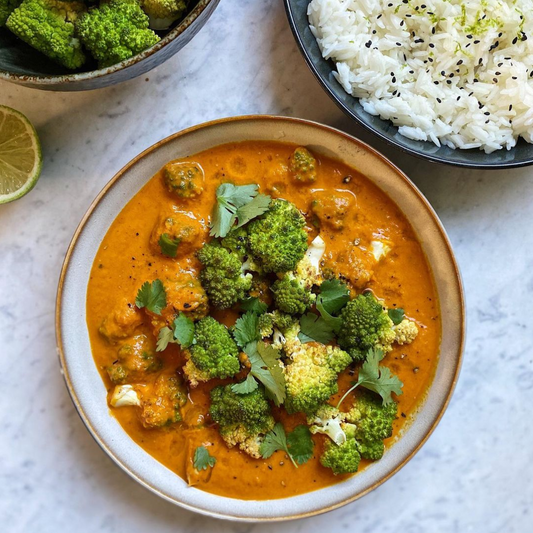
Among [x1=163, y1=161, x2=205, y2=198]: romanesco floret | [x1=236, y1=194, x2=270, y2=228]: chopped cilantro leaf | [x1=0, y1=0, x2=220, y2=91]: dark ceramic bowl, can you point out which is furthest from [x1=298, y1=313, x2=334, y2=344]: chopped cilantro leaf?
[x1=0, y1=0, x2=220, y2=91]: dark ceramic bowl

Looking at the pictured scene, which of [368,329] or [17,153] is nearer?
[368,329]

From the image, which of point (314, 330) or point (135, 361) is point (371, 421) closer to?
point (314, 330)

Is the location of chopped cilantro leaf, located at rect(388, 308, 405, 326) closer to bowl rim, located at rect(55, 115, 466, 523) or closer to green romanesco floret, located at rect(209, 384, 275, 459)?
bowl rim, located at rect(55, 115, 466, 523)

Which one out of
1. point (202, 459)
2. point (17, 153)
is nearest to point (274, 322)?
point (202, 459)

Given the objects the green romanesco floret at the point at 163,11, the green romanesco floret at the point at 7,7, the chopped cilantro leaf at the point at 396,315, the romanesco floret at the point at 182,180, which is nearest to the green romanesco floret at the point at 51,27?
the green romanesco floret at the point at 7,7

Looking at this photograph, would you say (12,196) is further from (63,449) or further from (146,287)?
(63,449)

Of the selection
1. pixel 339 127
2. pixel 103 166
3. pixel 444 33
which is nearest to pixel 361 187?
pixel 339 127
